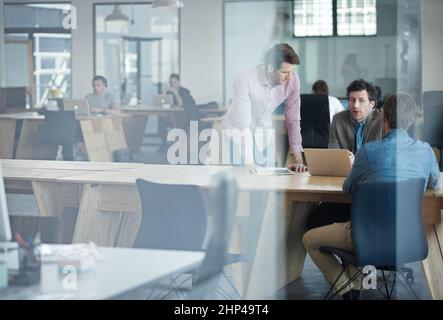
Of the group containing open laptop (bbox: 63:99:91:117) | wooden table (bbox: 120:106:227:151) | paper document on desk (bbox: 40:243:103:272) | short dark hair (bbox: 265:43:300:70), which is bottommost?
paper document on desk (bbox: 40:243:103:272)

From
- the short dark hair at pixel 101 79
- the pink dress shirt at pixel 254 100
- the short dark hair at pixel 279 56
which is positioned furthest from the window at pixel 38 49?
the short dark hair at pixel 279 56

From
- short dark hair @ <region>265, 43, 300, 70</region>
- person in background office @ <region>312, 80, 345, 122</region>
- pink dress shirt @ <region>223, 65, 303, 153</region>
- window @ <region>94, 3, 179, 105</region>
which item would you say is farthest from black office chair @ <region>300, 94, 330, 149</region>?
window @ <region>94, 3, 179, 105</region>

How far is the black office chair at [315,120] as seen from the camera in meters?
6.85

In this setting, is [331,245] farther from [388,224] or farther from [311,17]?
[311,17]

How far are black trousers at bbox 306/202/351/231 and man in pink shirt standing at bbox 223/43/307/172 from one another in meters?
0.62

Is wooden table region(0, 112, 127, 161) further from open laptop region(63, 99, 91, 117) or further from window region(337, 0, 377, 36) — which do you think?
window region(337, 0, 377, 36)

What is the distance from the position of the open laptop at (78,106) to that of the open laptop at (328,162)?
2.18m

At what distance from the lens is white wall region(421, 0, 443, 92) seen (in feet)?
18.4

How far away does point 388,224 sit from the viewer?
542 cm

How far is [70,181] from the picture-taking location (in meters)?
5.88

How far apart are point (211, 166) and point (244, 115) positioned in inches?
20.1

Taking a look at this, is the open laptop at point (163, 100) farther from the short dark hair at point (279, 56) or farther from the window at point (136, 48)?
the short dark hair at point (279, 56)

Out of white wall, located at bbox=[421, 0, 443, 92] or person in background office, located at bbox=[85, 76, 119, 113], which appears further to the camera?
person in background office, located at bbox=[85, 76, 119, 113]

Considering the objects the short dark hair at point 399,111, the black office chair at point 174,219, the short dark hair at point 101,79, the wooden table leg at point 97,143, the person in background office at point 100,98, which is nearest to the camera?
the black office chair at point 174,219
